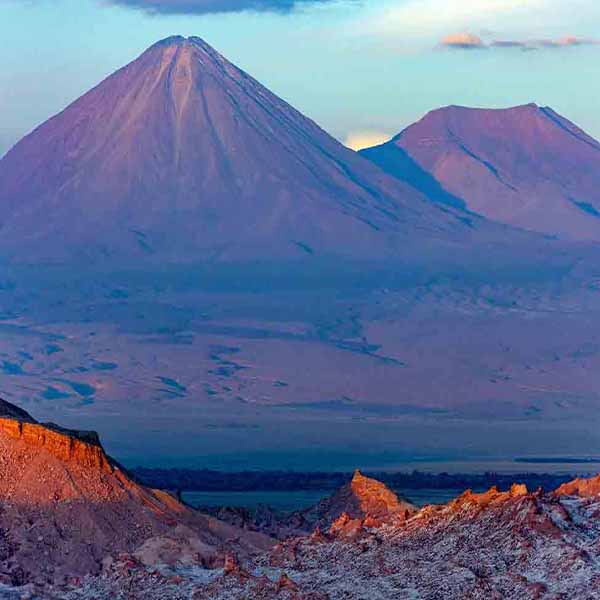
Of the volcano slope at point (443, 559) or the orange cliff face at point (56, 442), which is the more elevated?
the orange cliff face at point (56, 442)

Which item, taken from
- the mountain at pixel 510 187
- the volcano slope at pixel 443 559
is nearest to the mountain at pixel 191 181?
the mountain at pixel 510 187

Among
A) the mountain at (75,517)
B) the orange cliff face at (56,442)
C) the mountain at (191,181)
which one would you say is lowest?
the mountain at (75,517)

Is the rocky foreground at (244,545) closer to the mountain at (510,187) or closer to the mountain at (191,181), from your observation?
the mountain at (191,181)

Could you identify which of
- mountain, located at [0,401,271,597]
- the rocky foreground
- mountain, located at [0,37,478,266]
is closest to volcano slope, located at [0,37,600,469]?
mountain, located at [0,37,478,266]

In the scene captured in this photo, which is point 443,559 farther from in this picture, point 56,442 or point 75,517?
point 56,442

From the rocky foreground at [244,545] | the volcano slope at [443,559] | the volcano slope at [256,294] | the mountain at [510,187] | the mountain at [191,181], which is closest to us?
the volcano slope at [443,559]

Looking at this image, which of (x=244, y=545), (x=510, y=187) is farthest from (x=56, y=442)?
(x=510, y=187)
